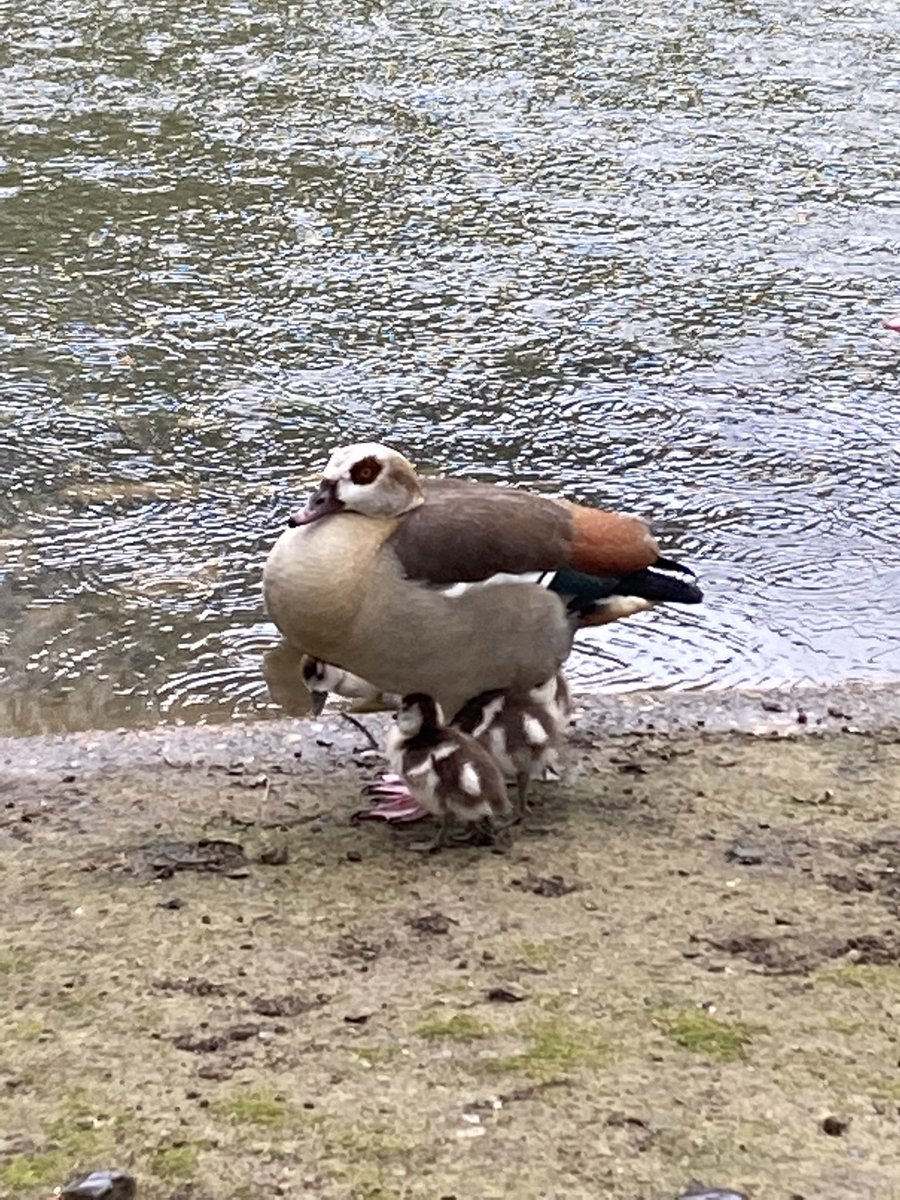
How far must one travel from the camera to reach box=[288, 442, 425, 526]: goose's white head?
4742 millimetres

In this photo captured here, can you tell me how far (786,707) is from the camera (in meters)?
5.56

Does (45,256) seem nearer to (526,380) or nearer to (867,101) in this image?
(526,380)

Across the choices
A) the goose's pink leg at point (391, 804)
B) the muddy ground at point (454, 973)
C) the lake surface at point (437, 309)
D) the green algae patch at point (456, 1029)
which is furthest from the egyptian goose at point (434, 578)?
the green algae patch at point (456, 1029)

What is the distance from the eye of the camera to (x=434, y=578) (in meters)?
4.73

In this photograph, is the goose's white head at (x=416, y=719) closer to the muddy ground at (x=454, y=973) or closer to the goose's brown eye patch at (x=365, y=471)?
the muddy ground at (x=454, y=973)

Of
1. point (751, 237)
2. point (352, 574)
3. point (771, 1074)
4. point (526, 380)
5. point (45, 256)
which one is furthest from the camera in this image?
point (751, 237)

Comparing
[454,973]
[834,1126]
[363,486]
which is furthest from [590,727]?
[834,1126]

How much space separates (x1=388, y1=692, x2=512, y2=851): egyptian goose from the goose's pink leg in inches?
3.4

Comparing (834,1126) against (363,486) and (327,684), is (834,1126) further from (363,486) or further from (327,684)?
(327,684)

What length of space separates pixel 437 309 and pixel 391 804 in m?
4.06

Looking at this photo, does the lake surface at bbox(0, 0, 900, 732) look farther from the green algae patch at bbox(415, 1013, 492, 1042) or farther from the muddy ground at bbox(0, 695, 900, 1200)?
the green algae patch at bbox(415, 1013, 492, 1042)

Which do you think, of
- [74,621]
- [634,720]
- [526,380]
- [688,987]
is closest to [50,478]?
[74,621]

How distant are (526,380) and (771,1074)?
4.96 metres

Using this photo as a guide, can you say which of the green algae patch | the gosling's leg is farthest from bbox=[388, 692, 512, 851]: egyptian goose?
the green algae patch
